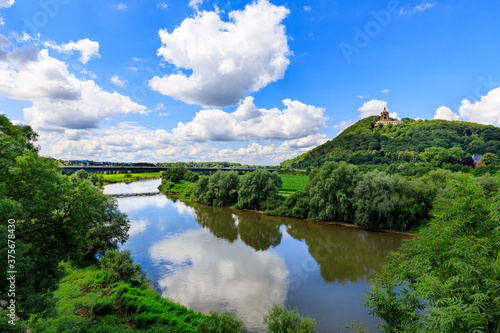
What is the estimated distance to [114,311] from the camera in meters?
12.1

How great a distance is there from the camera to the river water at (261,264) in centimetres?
1405

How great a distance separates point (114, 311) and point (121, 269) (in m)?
3.65

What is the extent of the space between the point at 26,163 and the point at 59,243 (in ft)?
10.8

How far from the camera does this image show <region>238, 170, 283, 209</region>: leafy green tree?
139 feet

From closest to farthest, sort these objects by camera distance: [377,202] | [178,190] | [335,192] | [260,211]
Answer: [377,202]
[335,192]
[260,211]
[178,190]

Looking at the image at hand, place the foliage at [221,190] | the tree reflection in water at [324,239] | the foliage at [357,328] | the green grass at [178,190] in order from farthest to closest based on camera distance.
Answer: the green grass at [178,190] → the foliage at [221,190] → the tree reflection in water at [324,239] → the foliage at [357,328]

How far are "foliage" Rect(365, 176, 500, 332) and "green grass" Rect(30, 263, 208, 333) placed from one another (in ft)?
28.8

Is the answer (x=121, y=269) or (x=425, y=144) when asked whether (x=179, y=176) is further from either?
(x=425, y=144)

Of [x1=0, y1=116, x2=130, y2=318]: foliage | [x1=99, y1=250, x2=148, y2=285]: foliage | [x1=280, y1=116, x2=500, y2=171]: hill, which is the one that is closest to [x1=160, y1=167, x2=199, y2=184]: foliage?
[x1=280, y1=116, x2=500, y2=171]: hill

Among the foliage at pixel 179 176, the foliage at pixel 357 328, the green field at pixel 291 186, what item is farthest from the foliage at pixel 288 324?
the foliage at pixel 179 176

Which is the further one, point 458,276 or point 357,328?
Result: point 357,328

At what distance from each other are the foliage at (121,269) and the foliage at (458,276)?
46.6ft

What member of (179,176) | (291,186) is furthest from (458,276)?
(179,176)

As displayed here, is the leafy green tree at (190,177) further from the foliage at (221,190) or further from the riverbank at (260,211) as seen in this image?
the foliage at (221,190)
